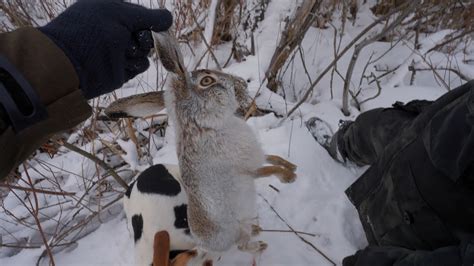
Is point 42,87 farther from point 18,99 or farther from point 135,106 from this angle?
point 135,106

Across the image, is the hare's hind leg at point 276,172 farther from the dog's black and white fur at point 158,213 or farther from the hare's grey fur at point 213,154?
the dog's black and white fur at point 158,213

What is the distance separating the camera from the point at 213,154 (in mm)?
1536

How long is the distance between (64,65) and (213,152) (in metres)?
0.67

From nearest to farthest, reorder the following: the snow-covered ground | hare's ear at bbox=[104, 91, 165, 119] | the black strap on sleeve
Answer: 1. the black strap on sleeve
2. hare's ear at bbox=[104, 91, 165, 119]
3. the snow-covered ground

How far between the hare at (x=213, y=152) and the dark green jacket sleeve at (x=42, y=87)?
0.78 feet

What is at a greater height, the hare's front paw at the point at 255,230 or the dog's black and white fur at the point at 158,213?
the dog's black and white fur at the point at 158,213

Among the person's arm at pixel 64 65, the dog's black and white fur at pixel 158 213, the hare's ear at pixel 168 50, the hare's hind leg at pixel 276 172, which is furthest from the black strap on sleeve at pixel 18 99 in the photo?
the hare's hind leg at pixel 276 172

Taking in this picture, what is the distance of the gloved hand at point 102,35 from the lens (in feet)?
4.06

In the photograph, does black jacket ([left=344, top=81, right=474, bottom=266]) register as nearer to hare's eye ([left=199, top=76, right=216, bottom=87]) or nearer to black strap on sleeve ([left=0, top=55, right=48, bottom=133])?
hare's eye ([left=199, top=76, right=216, bottom=87])

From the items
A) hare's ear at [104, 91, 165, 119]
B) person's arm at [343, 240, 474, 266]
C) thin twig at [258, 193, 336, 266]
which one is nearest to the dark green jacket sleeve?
hare's ear at [104, 91, 165, 119]

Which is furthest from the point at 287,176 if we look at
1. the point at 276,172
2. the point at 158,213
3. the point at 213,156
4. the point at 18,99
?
the point at 18,99

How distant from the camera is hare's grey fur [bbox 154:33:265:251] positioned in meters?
1.48

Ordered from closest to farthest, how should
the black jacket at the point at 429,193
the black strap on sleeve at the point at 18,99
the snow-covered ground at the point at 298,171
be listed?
the black strap on sleeve at the point at 18,99
the black jacket at the point at 429,193
the snow-covered ground at the point at 298,171

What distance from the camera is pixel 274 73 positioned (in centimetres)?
325
